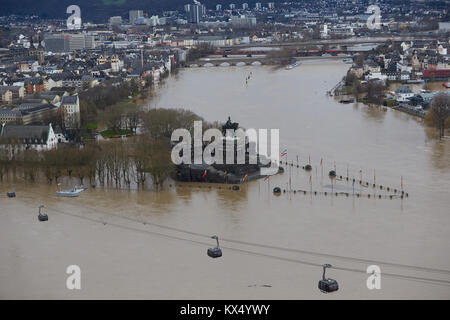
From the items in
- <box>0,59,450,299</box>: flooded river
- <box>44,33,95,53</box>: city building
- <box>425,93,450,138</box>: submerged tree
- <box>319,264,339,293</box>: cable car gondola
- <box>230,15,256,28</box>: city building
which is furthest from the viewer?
<box>230,15,256,28</box>: city building

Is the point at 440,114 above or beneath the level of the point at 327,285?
above

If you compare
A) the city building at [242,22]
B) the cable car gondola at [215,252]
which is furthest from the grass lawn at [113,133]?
the city building at [242,22]

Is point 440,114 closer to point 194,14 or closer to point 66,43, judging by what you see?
point 66,43

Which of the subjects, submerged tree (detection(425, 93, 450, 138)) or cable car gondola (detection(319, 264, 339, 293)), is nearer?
A: cable car gondola (detection(319, 264, 339, 293))

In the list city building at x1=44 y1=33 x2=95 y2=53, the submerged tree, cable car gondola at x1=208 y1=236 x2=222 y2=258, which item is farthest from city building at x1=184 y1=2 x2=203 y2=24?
cable car gondola at x1=208 y1=236 x2=222 y2=258

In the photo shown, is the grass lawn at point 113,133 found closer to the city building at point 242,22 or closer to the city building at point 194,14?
the city building at point 242,22

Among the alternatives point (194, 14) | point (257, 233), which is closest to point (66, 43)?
point (194, 14)

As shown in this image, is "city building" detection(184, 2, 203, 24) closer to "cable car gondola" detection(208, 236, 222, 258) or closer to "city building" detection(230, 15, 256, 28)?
"city building" detection(230, 15, 256, 28)

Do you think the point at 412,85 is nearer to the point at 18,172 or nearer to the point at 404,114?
the point at 404,114
